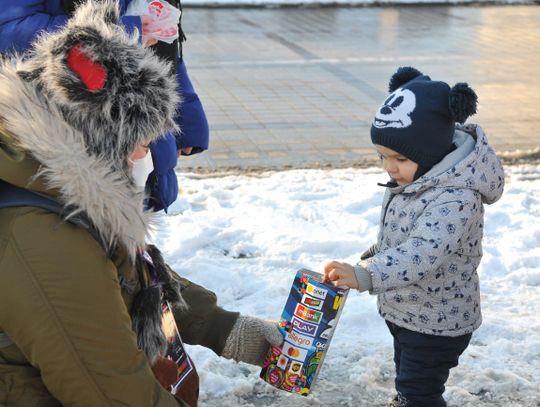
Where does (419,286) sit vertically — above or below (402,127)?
below

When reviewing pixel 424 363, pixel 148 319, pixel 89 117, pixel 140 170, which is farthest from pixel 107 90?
pixel 424 363

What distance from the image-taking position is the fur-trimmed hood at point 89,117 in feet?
6.16

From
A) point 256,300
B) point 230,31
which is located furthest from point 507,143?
point 230,31

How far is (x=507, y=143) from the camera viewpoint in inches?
263

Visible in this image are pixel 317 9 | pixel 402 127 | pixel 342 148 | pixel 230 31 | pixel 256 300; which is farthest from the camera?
pixel 317 9

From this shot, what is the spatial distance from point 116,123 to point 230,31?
33.8 feet

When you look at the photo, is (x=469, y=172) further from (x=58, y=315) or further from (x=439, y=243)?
(x=58, y=315)

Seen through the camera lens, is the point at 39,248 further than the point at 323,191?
No

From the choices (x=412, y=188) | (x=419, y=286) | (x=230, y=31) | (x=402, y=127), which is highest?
(x=402, y=127)

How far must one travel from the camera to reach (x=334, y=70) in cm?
947

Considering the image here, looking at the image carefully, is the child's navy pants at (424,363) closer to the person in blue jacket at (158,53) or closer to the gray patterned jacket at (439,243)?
the gray patterned jacket at (439,243)

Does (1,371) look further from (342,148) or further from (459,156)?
(342,148)

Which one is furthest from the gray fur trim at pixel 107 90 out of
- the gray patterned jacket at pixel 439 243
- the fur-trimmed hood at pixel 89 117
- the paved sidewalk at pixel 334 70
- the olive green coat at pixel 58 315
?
the paved sidewalk at pixel 334 70

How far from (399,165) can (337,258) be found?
1763 mm
